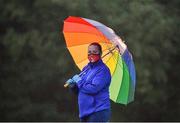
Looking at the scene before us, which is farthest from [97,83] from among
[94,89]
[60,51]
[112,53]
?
[60,51]

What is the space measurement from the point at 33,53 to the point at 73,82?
9.52 metres

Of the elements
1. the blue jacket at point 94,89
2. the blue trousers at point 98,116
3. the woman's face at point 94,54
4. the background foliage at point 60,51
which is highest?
the background foliage at point 60,51

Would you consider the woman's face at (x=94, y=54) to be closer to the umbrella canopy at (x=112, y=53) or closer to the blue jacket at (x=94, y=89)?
the blue jacket at (x=94, y=89)

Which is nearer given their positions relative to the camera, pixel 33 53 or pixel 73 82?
pixel 73 82

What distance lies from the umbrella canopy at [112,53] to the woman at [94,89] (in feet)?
1.04

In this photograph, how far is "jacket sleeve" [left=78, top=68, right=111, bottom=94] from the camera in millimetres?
7289

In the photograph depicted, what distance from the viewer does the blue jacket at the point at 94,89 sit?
7.31 m

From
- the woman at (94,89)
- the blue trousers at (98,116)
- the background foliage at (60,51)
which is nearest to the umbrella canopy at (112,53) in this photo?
the woman at (94,89)

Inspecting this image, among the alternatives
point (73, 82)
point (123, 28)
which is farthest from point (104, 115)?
point (123, 28)

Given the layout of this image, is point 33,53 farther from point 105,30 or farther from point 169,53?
point 105,30

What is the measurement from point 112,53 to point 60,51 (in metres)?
8.69

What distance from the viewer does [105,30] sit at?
7617 mm

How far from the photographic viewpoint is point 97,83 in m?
7.30

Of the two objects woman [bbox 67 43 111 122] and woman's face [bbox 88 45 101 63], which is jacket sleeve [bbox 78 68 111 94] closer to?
woman [bbox 67 43 111 122]
